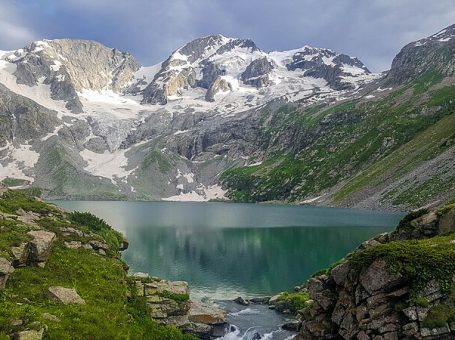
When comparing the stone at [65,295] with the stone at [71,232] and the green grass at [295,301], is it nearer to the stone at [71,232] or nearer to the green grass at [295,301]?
the stone at [71,232]

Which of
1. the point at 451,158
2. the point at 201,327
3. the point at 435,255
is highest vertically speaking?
the point at 451,158

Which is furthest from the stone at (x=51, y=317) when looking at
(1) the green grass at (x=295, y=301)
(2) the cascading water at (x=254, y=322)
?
(1) the green grass at (x=295, y=301)

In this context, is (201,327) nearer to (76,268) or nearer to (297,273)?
(76,268)

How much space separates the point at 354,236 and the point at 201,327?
264 feet

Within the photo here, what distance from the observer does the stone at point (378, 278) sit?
24.0 m

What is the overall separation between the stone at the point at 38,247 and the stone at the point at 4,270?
3241mm

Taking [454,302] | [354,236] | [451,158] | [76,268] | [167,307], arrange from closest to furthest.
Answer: [454,302], [76,268], [167,307], [354,236], [451,158]

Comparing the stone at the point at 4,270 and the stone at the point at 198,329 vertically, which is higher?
the stone at the point at 4,270

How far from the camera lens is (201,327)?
135 ft

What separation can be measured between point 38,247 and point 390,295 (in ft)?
80.6

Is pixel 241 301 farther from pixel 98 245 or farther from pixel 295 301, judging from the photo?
pixel 98 245

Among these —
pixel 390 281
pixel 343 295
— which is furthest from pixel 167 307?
pixel 390 281

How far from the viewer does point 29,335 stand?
69.1ft

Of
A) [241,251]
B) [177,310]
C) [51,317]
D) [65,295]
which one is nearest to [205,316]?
[177,310]
